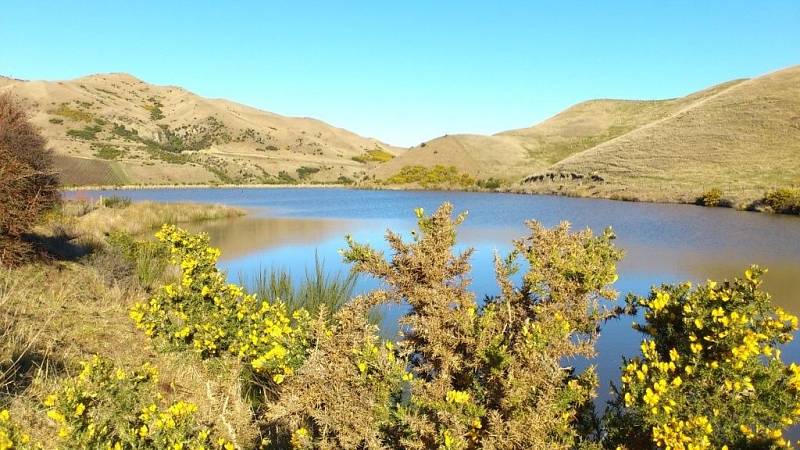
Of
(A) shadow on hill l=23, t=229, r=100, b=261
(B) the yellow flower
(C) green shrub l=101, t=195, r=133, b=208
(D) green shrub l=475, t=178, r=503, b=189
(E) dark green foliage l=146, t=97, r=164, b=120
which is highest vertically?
(E) dark green foliage l=146, t=97, r=164, b=120

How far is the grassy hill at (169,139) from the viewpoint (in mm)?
80688

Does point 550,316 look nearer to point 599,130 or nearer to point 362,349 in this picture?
point 362,349

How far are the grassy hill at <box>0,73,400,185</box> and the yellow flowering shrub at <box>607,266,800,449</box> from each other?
67620 millimetres

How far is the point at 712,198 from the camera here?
3575 cm

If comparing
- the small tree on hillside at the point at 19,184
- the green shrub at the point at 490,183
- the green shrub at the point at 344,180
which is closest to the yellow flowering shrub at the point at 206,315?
the small tree on hillside at the point at 19,184

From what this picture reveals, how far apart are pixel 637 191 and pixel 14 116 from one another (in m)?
43.8

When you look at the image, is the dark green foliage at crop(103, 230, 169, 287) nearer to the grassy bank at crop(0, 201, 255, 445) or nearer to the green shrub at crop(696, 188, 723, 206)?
the grassy bank at crop(0, 201, 255, 445)

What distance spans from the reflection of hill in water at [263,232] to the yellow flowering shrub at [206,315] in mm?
12584

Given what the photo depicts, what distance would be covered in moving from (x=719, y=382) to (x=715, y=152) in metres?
53.8

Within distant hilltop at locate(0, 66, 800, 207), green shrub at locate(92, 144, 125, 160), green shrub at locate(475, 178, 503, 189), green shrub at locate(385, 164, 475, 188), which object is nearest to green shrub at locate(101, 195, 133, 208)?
distant hilltop at locate(0, 66, 800, 207)

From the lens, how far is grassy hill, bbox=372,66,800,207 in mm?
41781

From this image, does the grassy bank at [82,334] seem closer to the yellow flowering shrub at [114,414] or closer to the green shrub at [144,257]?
the green shrub at [144,257]

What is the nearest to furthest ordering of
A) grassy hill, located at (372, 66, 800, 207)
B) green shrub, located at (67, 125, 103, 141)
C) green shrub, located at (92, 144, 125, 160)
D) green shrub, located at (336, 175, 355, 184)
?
grassy hill, located at (372, 66, 800, 207)
green shrub, located at (92, 144, 125, 160)
green shrub, located at (336, 175, 355, 184)
green shrub, located at (67, 125, 103, 141)

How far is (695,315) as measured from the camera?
10.3ft
